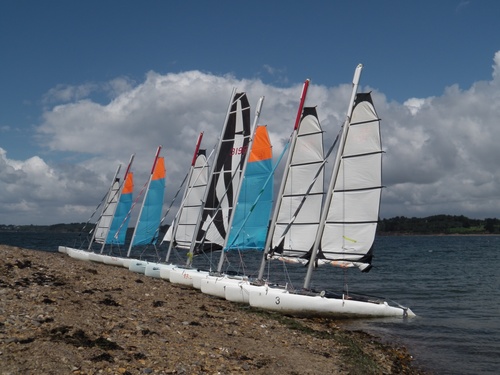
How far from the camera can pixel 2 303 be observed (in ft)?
47.8

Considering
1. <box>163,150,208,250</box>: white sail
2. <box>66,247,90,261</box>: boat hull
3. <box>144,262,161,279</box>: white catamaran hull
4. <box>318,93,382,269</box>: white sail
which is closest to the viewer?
<box>318,93,382,269</box>: white sail

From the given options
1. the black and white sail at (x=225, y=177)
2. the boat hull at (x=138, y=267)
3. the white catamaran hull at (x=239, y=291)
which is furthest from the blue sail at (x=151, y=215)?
the white catamaran hull at (x=239, y=291)

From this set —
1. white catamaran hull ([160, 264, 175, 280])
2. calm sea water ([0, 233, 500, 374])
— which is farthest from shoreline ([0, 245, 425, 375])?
white catamaran hull ([160, 264, 175, 280])

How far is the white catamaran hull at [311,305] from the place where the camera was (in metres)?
22.1

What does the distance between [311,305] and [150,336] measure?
32.6 ft

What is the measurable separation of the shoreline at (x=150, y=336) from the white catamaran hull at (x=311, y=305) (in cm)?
48

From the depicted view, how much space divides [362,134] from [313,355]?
12.2 m

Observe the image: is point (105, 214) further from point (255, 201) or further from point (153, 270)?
point (255, 201)

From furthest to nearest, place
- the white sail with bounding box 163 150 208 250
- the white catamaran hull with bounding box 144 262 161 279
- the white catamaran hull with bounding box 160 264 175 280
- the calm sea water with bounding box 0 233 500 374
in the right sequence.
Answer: the white sail with bounding box 163 150 208 250, the white catamaran hull with bounding box 144 262 161 279, the white catamaran hull with bounding box 160 264 175 280, the calm sea water with bounding box 0 233 500 374

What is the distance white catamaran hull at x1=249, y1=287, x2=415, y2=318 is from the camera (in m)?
22.1

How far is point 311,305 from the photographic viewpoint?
22.0 metres

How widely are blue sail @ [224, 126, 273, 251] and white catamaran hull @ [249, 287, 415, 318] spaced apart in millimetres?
5876

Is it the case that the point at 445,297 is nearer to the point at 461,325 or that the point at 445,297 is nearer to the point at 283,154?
the point at 461,325

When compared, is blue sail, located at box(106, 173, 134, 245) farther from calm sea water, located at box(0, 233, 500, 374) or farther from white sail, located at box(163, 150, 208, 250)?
calm sea water, located at box(0, 233, 500, 374)
